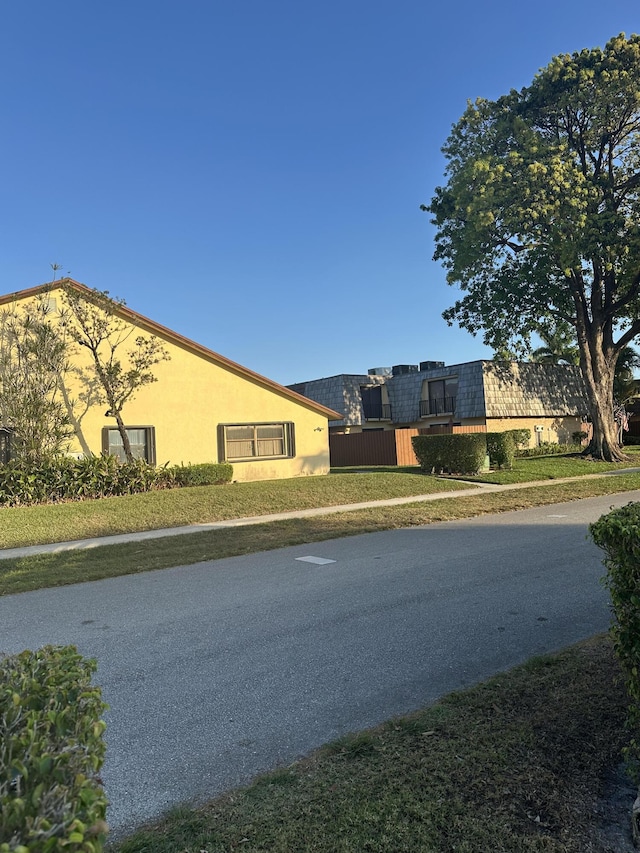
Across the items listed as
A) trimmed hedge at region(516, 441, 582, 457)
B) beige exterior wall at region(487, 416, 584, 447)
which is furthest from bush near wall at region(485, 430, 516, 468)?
beige exterior wall at region(487, 416, 584, 447)

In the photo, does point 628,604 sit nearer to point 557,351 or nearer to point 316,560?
point 316,560

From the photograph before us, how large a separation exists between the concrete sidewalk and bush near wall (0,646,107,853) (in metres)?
9.46

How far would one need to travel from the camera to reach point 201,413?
68.8 ft

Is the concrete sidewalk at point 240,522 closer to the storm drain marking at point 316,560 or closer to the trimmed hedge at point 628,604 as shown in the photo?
the storm drain marking at point 316,560

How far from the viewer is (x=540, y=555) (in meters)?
8.66

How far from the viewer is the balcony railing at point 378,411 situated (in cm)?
4091

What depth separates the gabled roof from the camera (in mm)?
17875

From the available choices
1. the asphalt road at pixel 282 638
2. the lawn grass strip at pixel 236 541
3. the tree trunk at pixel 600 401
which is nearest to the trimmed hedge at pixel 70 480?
the lawn grass strip at pixel 236 541

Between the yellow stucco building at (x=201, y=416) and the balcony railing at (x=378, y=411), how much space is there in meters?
16.9

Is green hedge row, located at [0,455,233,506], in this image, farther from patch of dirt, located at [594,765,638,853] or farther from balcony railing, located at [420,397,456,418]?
balcony railing, located at [420,397,456,418]

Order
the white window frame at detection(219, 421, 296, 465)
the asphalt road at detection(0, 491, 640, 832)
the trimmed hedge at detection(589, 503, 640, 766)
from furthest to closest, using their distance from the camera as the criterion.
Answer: the white window frame at detection(219, 421, 296, 465) → the asphalt road at detection(0, 491, 640, 832) → the trimmed hedge at detection(589, 503, 640, 766)

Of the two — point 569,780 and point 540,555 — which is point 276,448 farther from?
point 569,780

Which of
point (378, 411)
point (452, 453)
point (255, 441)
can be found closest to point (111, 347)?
point (255, 441)

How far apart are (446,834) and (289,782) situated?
849mm
